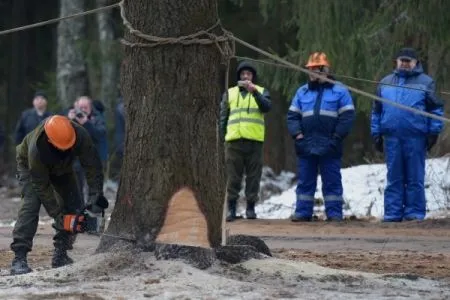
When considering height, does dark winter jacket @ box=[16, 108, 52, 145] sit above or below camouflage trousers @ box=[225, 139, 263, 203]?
above

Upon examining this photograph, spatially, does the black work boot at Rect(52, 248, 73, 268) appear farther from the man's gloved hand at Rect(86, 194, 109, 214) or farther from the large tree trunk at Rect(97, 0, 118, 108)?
the large tree trunk at Rect(97, 0, 118, 108)

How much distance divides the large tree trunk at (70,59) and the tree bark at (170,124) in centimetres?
1961

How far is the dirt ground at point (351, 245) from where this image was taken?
11344mm

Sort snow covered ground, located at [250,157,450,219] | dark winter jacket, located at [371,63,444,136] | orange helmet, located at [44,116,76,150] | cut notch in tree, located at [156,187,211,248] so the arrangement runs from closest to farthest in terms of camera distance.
Result: cut notch in tree, located at [156,187,211,248] < orange helmet, located at [44,116,76,150] < dark winter jacket, located at [371,63,444,136] < snow covered ground, located at [250,157,450,219]

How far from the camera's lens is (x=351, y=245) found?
1326cm

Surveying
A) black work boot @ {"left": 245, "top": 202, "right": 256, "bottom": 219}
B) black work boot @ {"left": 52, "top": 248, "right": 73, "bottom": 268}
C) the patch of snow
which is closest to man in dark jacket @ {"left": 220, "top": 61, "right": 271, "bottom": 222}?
black work boot @ {"left": 245, "top": 202, "right": 256, "bottom": 219}

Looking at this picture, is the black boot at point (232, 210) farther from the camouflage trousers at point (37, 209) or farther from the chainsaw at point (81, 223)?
the chainsaw at point (81, 223)

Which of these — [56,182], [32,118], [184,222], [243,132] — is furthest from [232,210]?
[184,222]

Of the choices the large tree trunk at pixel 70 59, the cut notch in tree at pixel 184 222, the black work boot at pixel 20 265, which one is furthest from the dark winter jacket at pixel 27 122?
the cut notch in tree at pixel 184 222

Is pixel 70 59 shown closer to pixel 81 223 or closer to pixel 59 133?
pixel 81 223

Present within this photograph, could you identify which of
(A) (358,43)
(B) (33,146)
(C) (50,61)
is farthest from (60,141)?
(C) (50,61)

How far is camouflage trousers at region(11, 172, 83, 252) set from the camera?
35.3ft

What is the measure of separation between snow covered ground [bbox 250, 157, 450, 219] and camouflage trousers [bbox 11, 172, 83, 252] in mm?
7325

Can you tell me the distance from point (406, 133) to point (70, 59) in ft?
52.7
